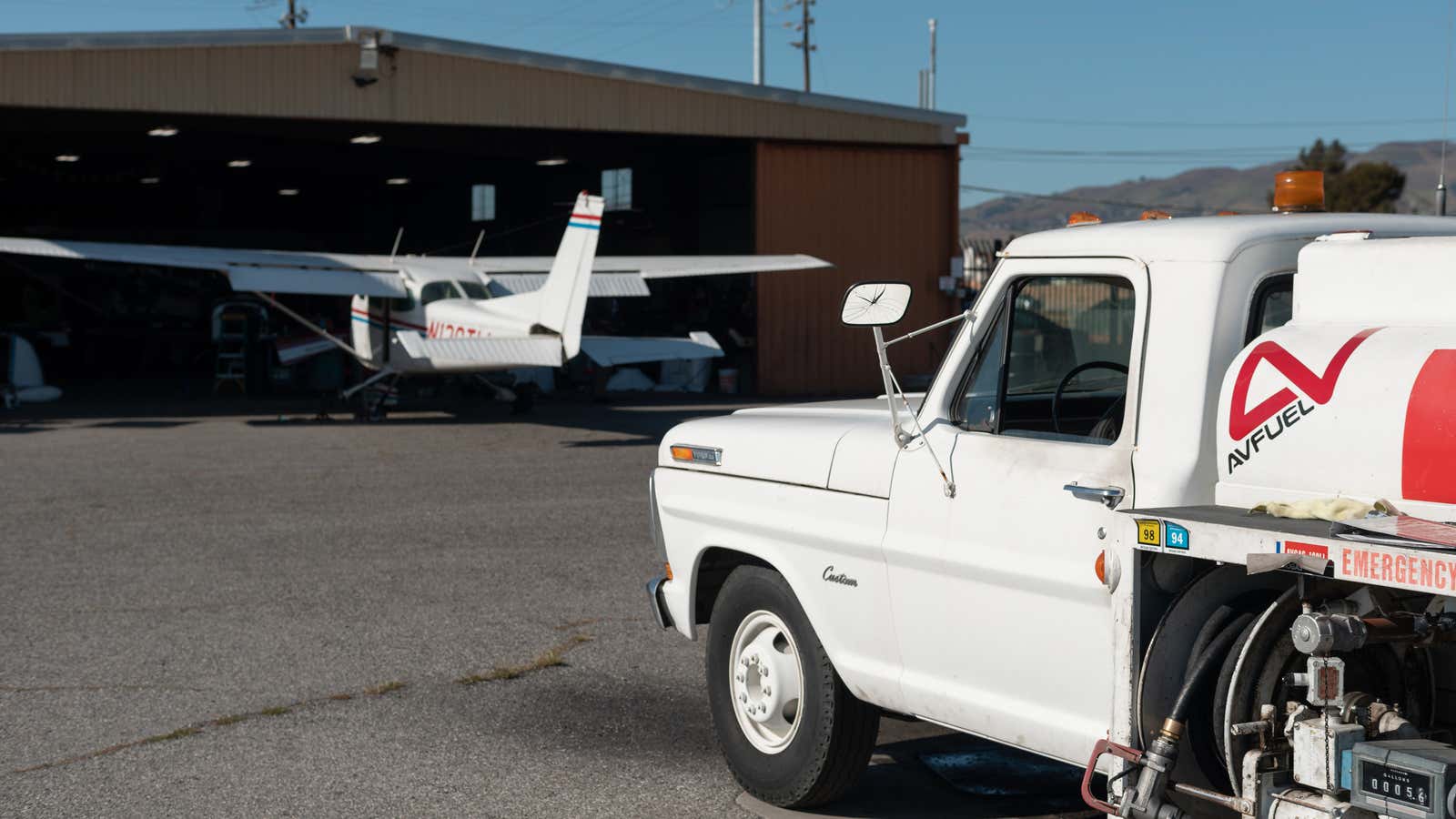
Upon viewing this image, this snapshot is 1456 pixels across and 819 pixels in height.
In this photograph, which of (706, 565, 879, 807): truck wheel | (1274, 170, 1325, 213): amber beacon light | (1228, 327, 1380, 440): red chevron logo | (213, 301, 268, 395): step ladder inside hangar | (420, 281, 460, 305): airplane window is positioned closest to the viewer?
(1228, 327, 1380, 440): red chevron logo

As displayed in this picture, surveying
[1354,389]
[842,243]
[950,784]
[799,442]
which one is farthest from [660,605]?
[842,243]

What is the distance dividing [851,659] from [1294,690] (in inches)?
64.2

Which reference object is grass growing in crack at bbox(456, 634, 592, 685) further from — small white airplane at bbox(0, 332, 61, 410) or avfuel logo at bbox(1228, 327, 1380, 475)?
small white airplane at bbox(0, 332, 61, 410)

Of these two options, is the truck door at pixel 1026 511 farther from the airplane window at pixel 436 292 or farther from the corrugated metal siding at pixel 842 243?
the corrugated metal siding at pixel 842 243

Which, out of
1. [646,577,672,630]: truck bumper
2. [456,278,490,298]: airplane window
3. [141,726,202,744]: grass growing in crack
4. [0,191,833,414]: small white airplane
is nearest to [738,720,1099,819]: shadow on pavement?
[646,577,672,630]: truck bumper

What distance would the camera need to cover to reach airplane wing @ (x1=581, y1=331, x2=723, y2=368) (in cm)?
2441

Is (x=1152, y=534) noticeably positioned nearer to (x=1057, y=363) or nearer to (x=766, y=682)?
(x=1057, y=363)

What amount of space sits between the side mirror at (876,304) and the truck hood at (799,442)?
1.67ft

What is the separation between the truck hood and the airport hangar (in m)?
21.2

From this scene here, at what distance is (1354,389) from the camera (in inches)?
135

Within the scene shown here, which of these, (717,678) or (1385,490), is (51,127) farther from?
(1385,490)

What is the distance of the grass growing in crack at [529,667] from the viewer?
7.17 m

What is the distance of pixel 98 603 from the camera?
29.3ft

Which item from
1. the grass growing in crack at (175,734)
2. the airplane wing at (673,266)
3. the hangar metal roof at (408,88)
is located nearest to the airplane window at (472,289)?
the airplane wing at (673,266)
